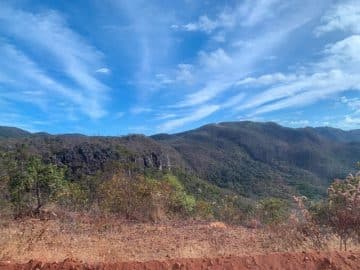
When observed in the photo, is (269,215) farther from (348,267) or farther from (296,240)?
(348,267)

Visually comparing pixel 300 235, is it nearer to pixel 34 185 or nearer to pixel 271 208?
pixel 34 185

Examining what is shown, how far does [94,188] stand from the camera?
73.8ft

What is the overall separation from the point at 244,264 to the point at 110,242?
4.26 m

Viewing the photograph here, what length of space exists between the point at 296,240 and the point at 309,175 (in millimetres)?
148480

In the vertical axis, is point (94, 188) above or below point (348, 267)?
above

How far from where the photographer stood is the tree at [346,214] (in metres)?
9.48

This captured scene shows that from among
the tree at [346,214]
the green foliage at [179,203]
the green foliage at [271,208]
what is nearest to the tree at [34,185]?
the green foliage at [179,203]

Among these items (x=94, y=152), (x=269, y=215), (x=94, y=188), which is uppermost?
(x=94, y=152)

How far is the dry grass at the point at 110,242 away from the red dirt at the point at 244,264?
70 cm

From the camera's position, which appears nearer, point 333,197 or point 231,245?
point 333,197

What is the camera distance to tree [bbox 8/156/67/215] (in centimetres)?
1723

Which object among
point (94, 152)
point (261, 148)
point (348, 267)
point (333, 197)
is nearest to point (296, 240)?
point (333, 197)

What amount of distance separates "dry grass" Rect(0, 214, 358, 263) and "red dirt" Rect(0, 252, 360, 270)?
0.70 meters

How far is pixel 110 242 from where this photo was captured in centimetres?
1090
